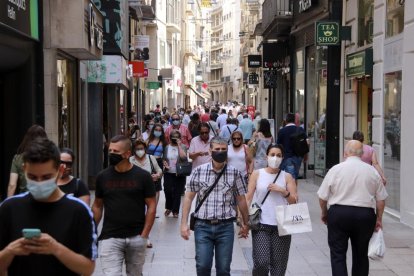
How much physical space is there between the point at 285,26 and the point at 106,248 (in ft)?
60.4

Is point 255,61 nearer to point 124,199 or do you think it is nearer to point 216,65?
point 124,199

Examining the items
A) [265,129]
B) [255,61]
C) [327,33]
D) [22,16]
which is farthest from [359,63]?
[255,61]

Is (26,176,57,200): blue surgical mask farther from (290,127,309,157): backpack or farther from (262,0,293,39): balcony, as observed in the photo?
(262,0,293,39): balcony

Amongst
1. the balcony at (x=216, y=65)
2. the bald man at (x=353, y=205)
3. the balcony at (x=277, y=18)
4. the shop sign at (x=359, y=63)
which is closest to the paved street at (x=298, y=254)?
the bald man at (x=353, y=205)

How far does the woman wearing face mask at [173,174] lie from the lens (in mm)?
12266

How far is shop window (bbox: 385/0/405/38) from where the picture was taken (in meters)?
12.2

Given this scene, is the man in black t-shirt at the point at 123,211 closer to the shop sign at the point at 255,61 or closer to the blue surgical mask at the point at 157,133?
the blue surgical mask at the point at 157,133

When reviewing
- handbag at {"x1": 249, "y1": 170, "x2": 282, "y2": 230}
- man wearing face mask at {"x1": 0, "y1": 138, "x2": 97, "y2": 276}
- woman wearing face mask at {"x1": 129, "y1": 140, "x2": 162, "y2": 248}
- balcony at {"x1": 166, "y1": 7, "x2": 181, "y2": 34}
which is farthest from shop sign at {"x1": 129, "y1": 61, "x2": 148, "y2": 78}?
balcony at {"x1": 166, "y1": 7, "x2": 181, "y2": 34}

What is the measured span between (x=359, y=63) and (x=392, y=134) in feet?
7.63

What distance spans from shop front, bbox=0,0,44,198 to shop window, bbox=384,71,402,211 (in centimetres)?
617

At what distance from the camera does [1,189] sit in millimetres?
10336

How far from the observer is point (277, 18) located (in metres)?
22.8

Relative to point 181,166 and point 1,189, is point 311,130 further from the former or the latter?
point 1,189

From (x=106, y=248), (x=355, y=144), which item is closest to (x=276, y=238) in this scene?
(x=355, y=144)
